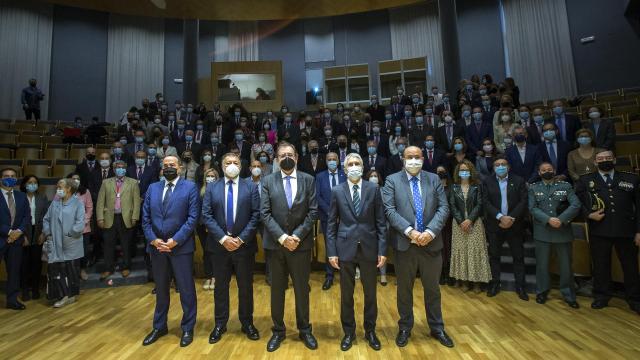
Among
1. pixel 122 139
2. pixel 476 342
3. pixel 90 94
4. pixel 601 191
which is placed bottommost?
pixel 476 342

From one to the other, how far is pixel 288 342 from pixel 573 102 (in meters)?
8.17

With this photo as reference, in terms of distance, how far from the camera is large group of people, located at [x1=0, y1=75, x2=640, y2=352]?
9.24 ft

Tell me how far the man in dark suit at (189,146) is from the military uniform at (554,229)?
547 cm

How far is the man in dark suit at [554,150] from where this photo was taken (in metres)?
4.74

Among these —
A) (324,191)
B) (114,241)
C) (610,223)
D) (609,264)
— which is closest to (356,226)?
(324,191)

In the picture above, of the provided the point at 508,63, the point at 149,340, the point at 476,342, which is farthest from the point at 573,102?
the point at 149,340

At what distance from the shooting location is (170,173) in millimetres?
3043

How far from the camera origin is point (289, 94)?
14.5 metres

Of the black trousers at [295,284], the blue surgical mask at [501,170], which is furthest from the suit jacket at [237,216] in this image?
the blue surgical mask at [501,170]

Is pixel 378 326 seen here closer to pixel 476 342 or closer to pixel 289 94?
pixel 476 342

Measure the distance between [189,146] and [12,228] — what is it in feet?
11.0

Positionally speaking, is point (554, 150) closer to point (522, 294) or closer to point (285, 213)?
point (522, 294)

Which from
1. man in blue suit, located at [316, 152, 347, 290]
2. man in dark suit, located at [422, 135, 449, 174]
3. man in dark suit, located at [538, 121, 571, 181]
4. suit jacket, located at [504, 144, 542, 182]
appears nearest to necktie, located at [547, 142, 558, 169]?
man in dark suit, located at [538, 121, 571, 181]

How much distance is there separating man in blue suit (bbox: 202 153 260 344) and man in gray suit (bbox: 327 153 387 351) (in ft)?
2.29
